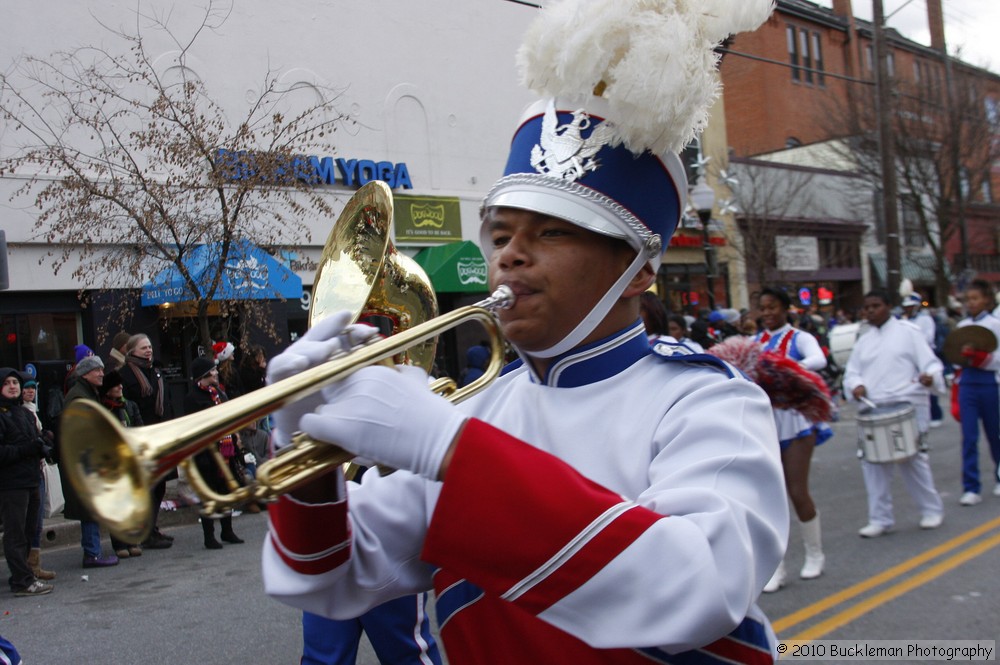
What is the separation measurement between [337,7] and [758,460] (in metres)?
17.0

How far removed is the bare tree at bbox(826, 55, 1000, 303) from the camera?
2545 cm

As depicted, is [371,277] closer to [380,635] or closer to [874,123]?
[380,635]

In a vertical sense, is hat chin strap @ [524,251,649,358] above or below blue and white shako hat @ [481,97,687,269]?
below

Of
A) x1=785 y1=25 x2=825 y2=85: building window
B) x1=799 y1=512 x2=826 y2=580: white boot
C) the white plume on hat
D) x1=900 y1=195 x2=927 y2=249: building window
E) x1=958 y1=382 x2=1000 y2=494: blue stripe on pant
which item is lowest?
x1=799 y1=512 x2=826 y2=580: white boot

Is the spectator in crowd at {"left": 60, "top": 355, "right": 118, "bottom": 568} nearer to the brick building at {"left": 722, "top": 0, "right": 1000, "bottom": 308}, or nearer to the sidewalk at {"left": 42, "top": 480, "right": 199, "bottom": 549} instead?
the sidewalk at {"left": 42, "top": 480, "right": 199, "bottom": 549}

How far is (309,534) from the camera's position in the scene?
1.71 m

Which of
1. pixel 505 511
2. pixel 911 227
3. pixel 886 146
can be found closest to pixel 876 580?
pixel 505 511

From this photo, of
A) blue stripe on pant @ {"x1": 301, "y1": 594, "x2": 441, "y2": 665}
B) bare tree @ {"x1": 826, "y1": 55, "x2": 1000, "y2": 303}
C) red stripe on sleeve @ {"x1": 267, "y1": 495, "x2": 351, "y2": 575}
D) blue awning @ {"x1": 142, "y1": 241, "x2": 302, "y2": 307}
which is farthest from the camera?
bare tree @ {"x1": 826, "y1": 55, "x2": 1000, "y2": 303}

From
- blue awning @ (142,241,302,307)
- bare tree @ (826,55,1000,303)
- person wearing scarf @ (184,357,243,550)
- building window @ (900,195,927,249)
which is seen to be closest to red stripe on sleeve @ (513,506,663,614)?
person wearing scarf @ (184,357,243,550)

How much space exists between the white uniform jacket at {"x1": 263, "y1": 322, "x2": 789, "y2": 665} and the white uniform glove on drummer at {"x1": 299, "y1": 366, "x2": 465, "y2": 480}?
0.13ft

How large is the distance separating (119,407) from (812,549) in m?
5.91

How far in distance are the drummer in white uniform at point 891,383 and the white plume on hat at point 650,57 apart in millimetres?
6230

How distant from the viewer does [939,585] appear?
581cm

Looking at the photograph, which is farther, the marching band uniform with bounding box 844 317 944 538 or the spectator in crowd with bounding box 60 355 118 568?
the spectator in crowd with bounding box 60 355 118 568
